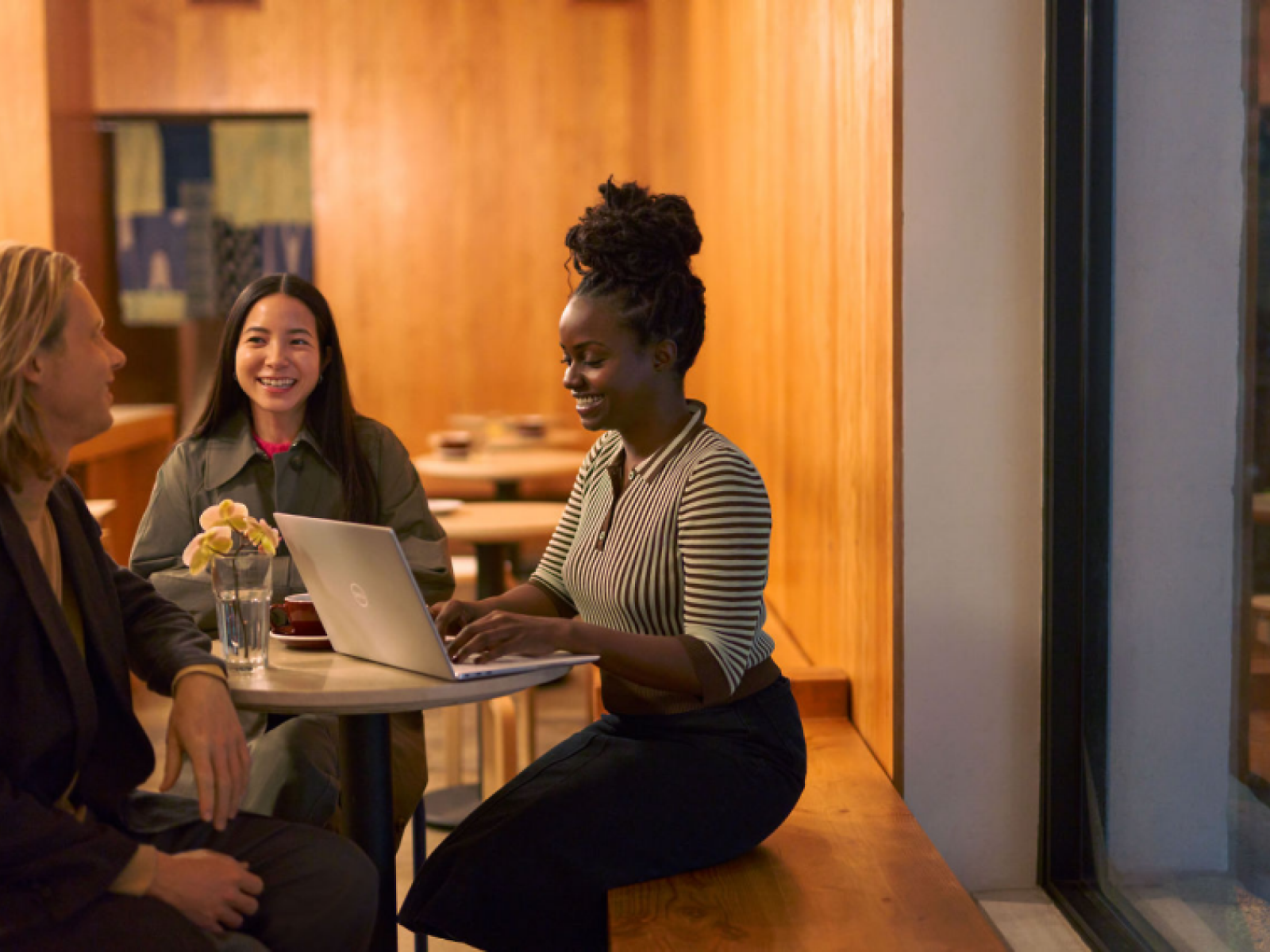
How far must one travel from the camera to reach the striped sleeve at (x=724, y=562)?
5.89 ft

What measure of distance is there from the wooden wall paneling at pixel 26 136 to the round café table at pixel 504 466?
2.23m

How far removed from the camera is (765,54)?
3.85 m

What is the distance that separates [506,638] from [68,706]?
533 mm

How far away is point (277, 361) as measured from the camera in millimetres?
2406

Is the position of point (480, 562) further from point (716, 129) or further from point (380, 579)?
point (380, 579)

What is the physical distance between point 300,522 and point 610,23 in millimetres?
5564

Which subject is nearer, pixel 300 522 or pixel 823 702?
pixel 300 522

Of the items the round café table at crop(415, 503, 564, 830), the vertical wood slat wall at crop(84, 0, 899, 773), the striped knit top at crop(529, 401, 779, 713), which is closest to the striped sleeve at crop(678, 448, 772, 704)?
the striped knit top at crop(529, 401, 779, 713)

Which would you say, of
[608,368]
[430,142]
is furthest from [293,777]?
[430,142]

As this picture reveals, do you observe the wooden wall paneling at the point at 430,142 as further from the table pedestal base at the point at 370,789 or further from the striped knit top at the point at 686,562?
the table pedestal base at the point at 370,789

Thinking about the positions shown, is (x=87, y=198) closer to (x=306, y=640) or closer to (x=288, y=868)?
(x=306, y=640)

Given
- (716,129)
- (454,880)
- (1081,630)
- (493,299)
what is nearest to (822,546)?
(1081,630)

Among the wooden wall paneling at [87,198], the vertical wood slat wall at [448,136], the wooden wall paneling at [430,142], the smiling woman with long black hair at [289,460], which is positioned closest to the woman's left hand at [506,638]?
the smiling woman with long black hair at [289,460]

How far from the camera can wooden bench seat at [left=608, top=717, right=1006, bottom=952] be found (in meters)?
1.69
